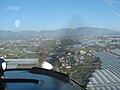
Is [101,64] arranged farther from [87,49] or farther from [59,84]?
[59,84]

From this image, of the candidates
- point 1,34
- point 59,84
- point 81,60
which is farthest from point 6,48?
point 59,84

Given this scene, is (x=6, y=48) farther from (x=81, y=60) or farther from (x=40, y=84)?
(x=40, y=84)

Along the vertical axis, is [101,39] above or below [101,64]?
above

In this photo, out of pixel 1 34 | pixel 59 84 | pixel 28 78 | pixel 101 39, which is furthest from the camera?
pixel 101 39

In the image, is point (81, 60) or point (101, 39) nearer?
point (81, 60)

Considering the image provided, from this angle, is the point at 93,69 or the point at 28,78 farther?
the point at 93,69

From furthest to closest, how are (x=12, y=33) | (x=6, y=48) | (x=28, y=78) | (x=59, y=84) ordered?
(x=12, y=33), (x=6, y=48), (x=28, y=78), (x=59, y=84)

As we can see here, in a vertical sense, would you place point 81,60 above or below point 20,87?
below

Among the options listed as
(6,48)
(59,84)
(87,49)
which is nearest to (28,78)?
(59,84)

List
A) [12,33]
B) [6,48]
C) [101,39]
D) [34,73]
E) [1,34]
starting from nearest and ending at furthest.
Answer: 1. [34,73]
2. [6,48]
3. [1,34]
4. [12,33]
5. [101,39]
